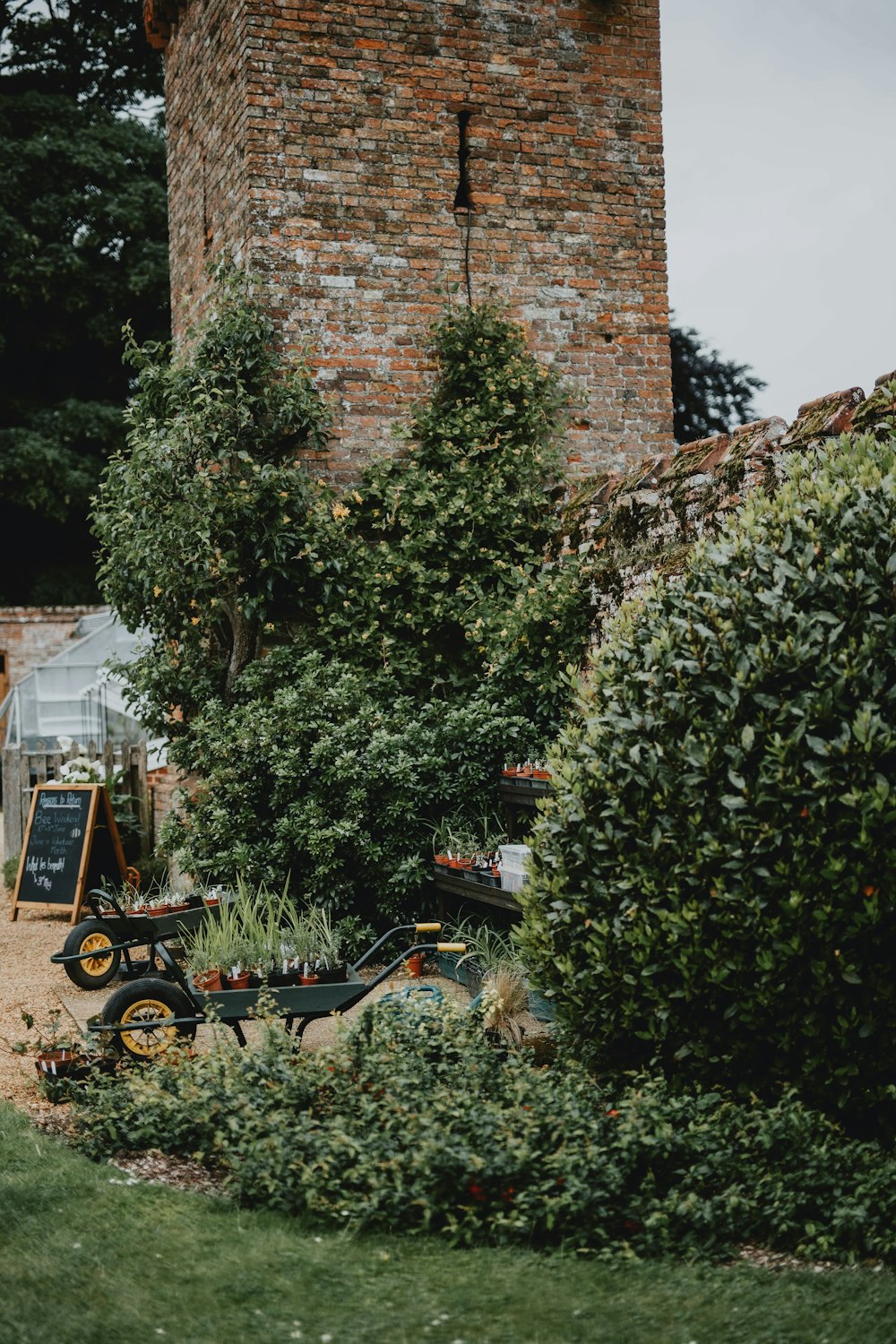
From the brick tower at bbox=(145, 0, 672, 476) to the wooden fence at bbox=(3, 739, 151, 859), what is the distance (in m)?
3.73

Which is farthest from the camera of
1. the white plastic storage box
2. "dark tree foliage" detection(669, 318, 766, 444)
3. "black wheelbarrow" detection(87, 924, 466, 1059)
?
"dark tree foliage" detection(669, 318, 766, 444)

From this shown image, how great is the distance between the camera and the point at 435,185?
8656 millimetres

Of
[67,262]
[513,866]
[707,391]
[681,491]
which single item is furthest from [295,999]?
[67,262]

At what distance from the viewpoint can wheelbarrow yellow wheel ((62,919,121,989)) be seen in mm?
6816

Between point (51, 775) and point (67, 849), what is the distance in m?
2.73

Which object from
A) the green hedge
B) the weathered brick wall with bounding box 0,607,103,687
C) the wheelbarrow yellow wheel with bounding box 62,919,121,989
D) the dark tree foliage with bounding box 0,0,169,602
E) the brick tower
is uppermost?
the dark tree foliage with bounding box 0,0,169,602

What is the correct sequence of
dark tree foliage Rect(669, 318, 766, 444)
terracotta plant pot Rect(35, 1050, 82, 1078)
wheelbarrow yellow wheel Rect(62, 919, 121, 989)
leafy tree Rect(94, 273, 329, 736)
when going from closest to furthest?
terracotta plant pot Rect(35, 1050, 82, 1078) → wheelbarrow yellow wheel Rect(62, 919, 121, 989) → leafy tree Rect(94, 273, 329, 736) → dark tree foliage Rect(669, 318, 766, 444)

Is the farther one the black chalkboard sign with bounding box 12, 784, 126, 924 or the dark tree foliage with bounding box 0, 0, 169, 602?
the dark tree foliage with bounding box 0, 0, 169, 602

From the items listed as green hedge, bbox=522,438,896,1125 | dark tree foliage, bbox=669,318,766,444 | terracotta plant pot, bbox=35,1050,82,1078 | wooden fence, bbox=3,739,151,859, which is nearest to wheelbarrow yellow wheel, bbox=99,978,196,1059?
terracotta plant pot, bbox=35,1050,82,1078

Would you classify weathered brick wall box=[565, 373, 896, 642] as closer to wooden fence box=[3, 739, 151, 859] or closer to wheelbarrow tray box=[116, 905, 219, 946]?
wheelbarrow tray box=[116, 905, 219, 946]

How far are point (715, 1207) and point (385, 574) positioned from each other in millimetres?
5282

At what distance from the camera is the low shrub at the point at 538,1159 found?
10.7 ft

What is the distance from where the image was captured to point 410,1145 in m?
3.53

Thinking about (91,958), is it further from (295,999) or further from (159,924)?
(295,999)
